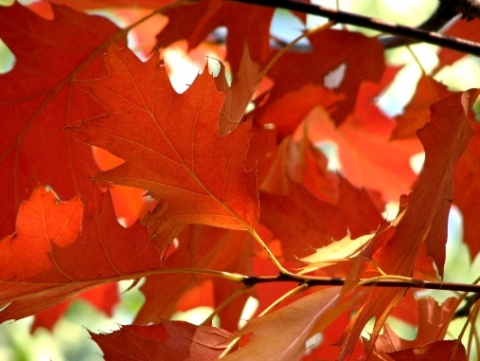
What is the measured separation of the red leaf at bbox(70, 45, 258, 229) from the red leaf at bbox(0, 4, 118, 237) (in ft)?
0.71

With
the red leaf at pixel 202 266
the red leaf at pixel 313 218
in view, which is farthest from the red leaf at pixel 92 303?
the red leaf at pixel 313 218

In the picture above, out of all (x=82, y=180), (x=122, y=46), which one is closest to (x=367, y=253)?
(x=122, y=46)

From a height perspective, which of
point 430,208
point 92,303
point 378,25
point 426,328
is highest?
point 378,25

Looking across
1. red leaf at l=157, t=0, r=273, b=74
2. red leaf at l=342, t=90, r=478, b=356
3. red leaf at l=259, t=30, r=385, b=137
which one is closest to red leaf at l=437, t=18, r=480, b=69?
red leaf at l=259, t=30, r=385, b=137

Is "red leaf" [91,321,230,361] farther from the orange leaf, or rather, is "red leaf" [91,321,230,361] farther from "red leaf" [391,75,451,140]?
"red leaf" [391,75,451,140]

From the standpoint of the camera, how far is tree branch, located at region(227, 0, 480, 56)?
561 millimetres

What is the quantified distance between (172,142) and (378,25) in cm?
24

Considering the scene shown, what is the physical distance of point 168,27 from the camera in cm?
68

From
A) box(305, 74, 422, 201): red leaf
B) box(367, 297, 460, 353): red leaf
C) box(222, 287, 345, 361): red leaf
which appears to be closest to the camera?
box(222, 287, 345, 361): red leaf

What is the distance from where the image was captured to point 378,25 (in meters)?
0.59

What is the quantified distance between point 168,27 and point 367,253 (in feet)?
1.18

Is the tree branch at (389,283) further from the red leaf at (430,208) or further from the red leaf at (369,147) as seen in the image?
the red leaf at (369,147)

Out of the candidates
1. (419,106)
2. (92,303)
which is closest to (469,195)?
(419,106)

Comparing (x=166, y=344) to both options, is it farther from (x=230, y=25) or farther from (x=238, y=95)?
(x=230, y=25)
